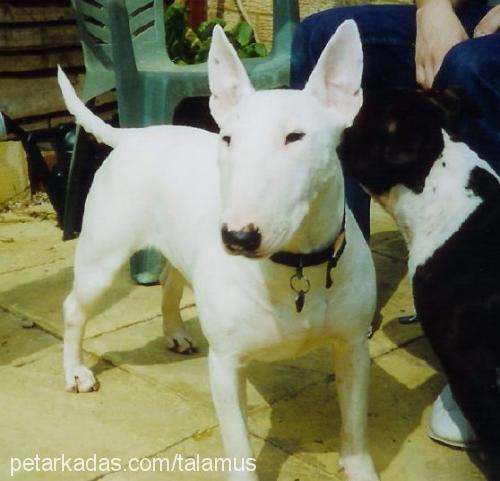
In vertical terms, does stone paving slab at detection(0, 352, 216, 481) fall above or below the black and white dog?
below

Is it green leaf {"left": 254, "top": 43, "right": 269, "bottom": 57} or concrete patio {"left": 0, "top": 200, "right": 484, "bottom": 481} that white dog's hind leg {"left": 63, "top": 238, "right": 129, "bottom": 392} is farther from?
green leaf {"left": 254, "top": 43, "right": 269, "bottom": 57}

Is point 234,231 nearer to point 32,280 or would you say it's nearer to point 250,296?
point 250,296

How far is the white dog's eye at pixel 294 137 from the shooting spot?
194 centimetres

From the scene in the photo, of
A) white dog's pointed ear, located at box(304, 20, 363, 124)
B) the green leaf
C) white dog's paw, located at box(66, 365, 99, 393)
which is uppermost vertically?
white dog's pointed ear, located at box(304, 20, 363, 124)

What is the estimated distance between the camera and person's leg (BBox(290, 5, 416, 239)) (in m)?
3.18

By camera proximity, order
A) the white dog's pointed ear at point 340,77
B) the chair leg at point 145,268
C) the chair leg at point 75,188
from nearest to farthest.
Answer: the white dog's pointed ear at point 340,77
the chair leg at point 145,268
the chair leg at point 75,188

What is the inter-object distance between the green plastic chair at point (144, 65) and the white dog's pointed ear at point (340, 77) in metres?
1.85

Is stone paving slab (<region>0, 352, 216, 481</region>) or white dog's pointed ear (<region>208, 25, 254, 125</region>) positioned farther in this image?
stone paving slab (<region>0, 352, 216, 481</region>)

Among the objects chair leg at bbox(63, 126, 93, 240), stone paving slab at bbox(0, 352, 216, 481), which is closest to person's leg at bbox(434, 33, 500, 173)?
stone paving slab at bbox(0, 352, 216, 481)

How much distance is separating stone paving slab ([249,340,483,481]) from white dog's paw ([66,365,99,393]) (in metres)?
0.61

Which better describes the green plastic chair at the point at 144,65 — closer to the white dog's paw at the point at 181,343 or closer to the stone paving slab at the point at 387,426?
the white dog's paw at the point at 181,343

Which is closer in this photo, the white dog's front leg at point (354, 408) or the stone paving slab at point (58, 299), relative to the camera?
the white dog's front leg at point (354, 408)

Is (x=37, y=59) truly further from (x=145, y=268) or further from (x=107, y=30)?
(x=145, y=268)

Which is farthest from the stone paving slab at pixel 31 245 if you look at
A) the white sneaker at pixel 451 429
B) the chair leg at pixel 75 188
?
the white sneaker at pixel 451 429
